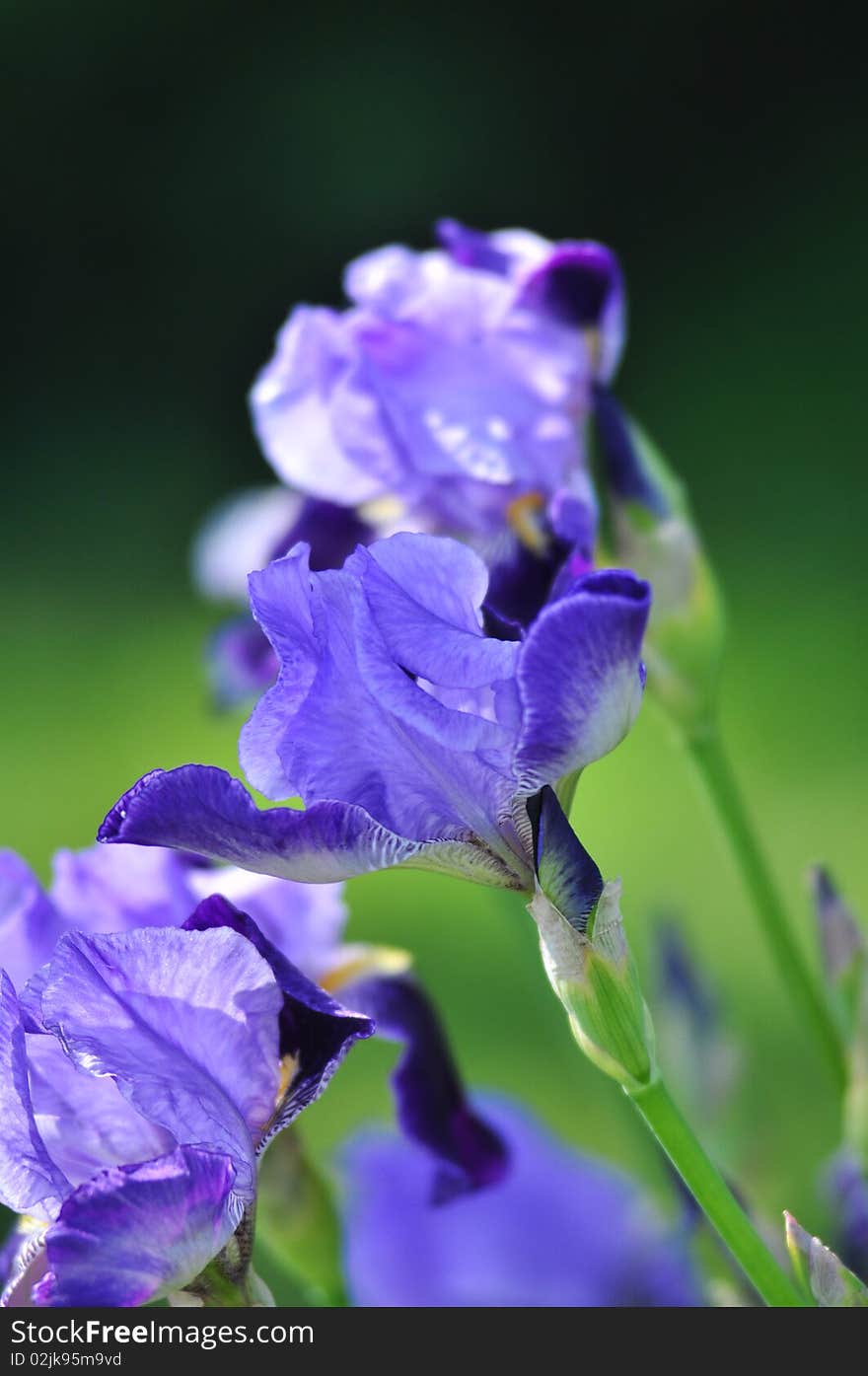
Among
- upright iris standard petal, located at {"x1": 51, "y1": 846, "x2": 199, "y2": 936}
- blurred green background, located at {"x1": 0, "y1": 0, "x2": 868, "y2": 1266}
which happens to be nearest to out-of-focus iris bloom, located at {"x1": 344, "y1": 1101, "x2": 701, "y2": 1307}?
upright iris standard petal, located at {"x1": 51, "y1": 846, "x2": 199, "y2": 936}

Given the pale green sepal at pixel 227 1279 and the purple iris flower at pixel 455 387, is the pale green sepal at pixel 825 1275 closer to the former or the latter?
the pale green sepal at pixel 227 1279

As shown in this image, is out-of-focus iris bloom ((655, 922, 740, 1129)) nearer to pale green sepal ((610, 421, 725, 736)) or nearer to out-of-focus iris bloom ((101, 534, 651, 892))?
pale green sepal ((610, 421, 725, 736))

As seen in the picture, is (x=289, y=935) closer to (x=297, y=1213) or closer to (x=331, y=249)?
(x=297, y=1213)

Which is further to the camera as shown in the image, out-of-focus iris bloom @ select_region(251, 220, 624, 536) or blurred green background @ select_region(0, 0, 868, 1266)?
blurred green background @ select_region(0, 0, 868, 1266)

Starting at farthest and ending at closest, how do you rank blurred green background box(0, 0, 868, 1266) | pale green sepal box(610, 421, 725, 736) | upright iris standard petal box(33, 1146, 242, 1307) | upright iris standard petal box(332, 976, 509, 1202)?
blurred green background box(0, 0, 868, 1266)
pale green sepal box(610, 421, 725, 736)
upright iris standard petal box(332, 976, 509, 1202)
upright iris standard petal box(33, 1146, 242, 1307)

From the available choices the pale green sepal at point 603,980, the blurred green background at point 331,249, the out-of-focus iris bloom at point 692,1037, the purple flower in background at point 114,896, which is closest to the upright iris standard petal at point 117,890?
the purple flower in background at point 114,896

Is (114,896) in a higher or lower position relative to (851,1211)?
higher

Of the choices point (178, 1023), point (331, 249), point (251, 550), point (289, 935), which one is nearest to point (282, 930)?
point (289, 935)
